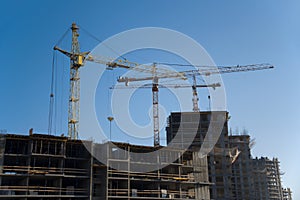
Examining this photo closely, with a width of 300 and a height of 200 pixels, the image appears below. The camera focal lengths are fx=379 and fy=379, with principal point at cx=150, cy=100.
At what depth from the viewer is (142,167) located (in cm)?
5691

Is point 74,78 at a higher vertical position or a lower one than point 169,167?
higher

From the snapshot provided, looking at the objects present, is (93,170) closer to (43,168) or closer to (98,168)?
(98,168)

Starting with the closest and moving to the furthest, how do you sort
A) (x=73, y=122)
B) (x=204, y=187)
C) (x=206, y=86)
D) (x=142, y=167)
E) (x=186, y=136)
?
(x=142, y=167) → (x=204, y=187) → (x=73, y=122) → (x=186, y=136) → (x=206, y=86)

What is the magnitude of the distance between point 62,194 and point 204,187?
23989 millimetres

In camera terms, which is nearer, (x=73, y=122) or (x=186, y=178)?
(x=186, y=178)

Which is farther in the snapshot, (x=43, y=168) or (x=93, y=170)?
(x=93, y=170)

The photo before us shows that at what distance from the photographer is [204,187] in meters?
62.1

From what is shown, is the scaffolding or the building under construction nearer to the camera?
the scaffolding

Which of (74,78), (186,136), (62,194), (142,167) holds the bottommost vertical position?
(62,194)

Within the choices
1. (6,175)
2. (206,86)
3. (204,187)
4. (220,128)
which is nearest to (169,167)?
(204,187)

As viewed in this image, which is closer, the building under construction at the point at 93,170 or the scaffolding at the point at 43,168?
the scaffolding at the point at 43,168

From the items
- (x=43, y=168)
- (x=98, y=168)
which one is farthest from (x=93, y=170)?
(x=43, y=168)

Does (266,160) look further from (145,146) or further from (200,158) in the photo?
(145,146)

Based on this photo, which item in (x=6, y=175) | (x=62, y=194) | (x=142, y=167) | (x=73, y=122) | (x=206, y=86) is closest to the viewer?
(x=6, y=175)
